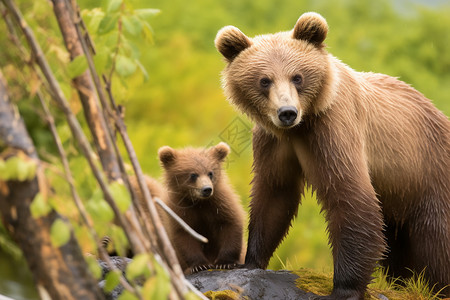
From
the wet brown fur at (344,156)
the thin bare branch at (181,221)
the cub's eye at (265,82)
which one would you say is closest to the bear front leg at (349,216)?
the wet brown fur at (344,156)

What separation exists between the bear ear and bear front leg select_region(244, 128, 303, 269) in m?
0.88

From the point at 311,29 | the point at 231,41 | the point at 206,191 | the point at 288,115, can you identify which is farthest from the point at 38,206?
the point at 206,191

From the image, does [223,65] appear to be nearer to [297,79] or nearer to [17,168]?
[297,79]

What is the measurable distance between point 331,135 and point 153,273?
246cm

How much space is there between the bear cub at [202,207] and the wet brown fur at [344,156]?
0.59 metres

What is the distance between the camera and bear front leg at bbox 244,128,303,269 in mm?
5602

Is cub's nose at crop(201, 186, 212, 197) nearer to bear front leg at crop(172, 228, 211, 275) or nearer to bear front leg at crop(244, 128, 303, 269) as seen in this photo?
bear front leg at crop(172, 228, 211, 275)

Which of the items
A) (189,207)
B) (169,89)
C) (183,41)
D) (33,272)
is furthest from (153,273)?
(183,41)

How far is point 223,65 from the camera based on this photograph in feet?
70.7

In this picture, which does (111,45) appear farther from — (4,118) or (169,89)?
(169,89)

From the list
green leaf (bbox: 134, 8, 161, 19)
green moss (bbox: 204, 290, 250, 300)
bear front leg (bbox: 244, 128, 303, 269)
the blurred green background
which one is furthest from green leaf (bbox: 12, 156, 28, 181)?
the blurred green background

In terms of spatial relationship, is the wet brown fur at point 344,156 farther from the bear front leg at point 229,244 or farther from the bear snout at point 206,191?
the bear snout at point 206,191

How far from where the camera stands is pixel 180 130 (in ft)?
59.7

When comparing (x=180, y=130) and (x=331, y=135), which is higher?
(x=331, y=135)
